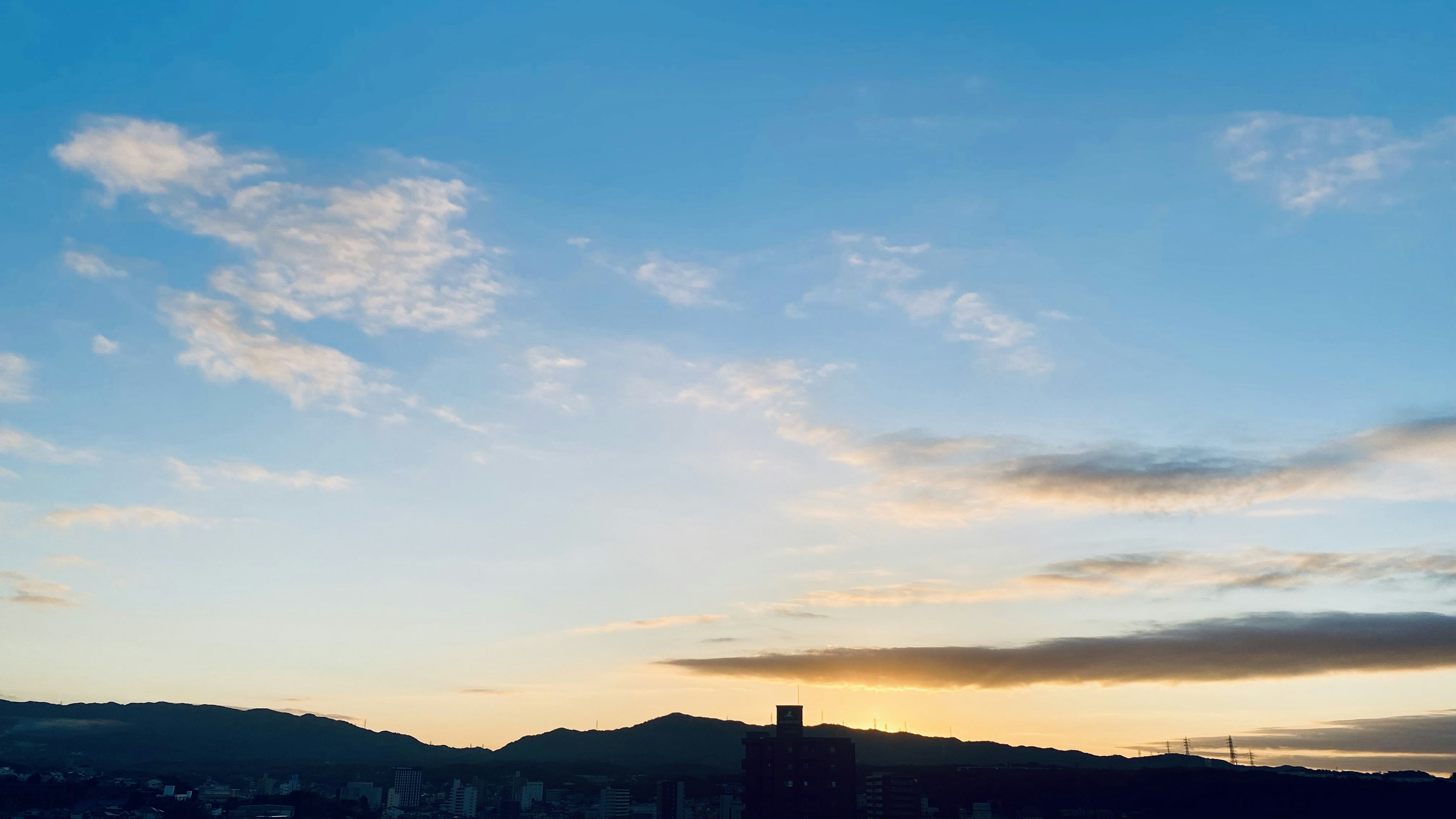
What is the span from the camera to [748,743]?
424 ft

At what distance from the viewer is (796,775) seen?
125m

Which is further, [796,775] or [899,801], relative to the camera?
[899,801]

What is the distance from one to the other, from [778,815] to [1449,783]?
163 metres

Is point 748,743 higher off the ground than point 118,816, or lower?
higher

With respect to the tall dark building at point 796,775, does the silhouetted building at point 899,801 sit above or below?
below

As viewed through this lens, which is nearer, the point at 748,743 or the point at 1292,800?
the point at 748,743

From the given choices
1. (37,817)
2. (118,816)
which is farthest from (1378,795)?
(37,817)

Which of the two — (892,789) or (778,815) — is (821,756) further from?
(892,789)

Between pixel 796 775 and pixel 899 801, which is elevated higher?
pixel 796 775

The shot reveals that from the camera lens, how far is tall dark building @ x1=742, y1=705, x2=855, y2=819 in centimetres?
12338

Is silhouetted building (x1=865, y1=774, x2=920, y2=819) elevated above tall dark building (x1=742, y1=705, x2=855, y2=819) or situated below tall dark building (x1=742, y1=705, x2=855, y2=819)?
below

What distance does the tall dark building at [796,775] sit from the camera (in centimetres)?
12338

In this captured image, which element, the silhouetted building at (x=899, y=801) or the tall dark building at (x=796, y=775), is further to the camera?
the silhouetted building at (x=899, y=801)

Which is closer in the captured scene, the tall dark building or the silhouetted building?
the tall dark building
